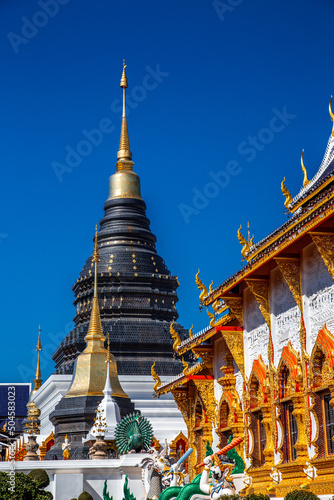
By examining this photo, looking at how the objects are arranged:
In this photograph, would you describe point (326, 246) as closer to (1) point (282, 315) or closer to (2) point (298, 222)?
(2) point (298, 222)

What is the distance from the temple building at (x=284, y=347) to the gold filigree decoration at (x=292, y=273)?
0.02m

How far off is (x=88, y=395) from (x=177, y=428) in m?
5.23

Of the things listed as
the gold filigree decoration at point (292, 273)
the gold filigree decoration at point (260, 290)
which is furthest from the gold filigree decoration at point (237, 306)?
the gold filigree decoration at point (292, 273)

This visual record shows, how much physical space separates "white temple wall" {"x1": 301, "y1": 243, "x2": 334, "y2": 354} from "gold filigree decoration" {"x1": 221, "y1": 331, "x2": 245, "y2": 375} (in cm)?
399

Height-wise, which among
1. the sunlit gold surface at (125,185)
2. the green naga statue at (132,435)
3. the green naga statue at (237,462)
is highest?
the sunlit gold surface at (125,185)

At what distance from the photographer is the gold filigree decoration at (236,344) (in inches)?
715

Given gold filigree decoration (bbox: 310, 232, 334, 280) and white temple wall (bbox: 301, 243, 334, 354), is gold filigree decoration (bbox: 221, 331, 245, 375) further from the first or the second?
gold filigree decoration (bbox: 310, 232, 334, 280)

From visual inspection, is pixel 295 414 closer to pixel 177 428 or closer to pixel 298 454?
pixel 298 454

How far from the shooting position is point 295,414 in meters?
14.4

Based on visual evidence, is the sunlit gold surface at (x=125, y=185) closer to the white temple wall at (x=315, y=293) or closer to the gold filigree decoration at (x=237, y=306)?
the gold filigree decoration at (x=237, y=306)

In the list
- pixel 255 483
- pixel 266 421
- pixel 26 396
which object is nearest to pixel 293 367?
pixel 266 421

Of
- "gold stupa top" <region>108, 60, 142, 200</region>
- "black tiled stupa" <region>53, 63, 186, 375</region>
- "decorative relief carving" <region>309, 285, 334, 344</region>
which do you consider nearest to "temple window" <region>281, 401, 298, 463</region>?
"decorative relief carving" <region>309, 285, 334, 344</region>

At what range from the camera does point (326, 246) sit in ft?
43.2

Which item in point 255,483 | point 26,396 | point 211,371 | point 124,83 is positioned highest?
point 124,83
